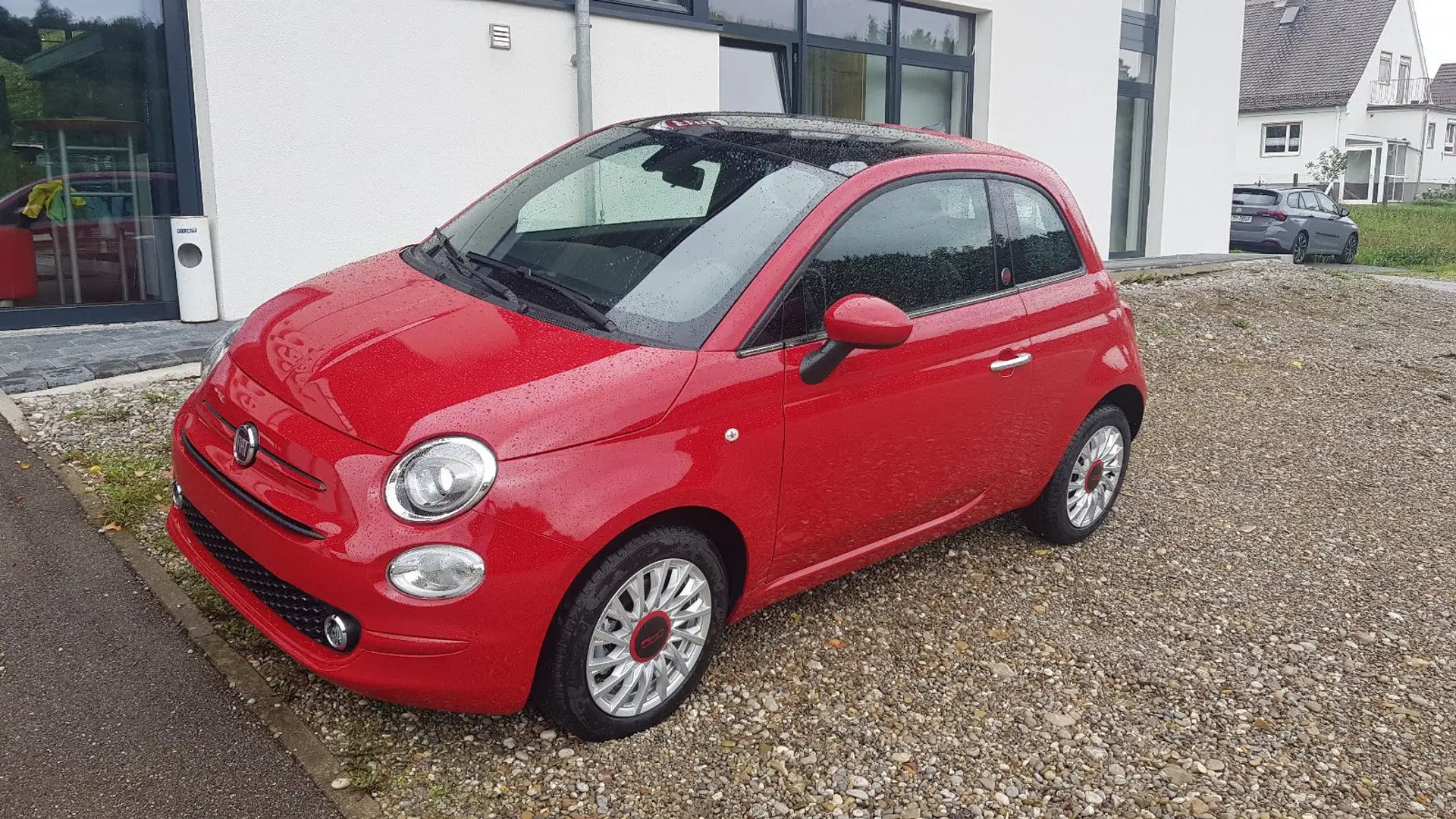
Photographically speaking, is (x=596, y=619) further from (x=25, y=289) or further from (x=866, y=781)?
(x=25, y=289)

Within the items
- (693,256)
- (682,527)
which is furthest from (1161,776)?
(693,256)

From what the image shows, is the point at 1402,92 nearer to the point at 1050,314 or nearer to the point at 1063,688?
the point at 1050,314

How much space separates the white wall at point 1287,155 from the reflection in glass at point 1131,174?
30.9 metres

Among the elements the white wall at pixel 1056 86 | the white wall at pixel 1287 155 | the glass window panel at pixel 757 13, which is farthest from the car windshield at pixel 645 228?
the white wall at pixel 1287 155

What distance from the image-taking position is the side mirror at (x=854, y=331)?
10.6 ft

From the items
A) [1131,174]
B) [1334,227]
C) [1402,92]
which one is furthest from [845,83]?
[1402,92]

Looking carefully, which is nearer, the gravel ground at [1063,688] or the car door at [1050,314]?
the gravel ground at [1063,688]

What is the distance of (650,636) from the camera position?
311 centimetres

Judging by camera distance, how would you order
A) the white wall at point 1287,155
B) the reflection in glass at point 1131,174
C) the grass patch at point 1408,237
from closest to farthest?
1. the reflection in glass at point 1131,174
2. the grass patch at point 1408,237
3. the white wall at point 1287,155

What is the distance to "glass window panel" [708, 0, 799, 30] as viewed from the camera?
10.8m

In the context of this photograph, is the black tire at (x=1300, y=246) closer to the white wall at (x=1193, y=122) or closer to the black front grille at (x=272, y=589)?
the white wall at (x=1193, y=122)

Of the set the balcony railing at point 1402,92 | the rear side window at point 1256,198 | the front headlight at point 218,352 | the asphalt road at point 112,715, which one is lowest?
the asphalt road at point 112,715

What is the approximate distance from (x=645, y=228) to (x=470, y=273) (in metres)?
0.61

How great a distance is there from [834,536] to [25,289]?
22.2 feet
